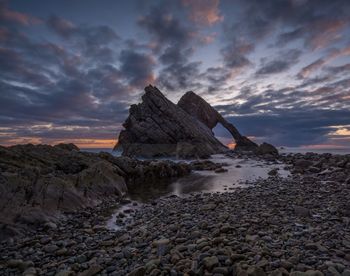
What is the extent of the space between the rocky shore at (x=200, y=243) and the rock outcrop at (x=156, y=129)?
52.5m

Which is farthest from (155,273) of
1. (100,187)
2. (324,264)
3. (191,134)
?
(191,134)

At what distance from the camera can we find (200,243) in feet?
22.2

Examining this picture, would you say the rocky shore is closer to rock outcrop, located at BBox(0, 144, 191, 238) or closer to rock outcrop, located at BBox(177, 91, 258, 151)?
rock outcrop, located at BBox(0, 144, 191, 238)

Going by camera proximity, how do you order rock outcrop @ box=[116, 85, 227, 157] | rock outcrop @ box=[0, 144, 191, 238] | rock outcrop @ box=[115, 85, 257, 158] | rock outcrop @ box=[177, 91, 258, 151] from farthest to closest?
rock outcrop @ box=[177, 91, 258, 151] → rock outcrop @ box=[116, 85, 227, 157] → rock outcrop @ box=[115, 85, 257, 158] → rock outcrop @ box=[0, 144, 191, 238]

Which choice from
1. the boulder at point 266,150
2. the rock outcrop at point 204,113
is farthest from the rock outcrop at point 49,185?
the rock outcrop at point 204,113

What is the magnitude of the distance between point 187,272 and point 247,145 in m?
89.6

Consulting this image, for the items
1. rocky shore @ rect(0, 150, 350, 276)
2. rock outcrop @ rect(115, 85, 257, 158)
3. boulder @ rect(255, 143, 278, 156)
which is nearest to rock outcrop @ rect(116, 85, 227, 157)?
rock outcrop @ rect(115, 85, 257, 158)

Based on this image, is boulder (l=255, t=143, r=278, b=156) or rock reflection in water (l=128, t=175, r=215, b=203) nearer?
rock reflection in water (l=128, t=175, r=215, b=203)

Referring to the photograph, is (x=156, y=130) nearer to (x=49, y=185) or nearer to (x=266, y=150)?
(x=266, y=150)

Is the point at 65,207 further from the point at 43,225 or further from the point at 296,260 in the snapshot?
the point at 296,260

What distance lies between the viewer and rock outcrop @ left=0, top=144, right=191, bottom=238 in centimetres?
1005

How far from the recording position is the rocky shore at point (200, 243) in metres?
5.48

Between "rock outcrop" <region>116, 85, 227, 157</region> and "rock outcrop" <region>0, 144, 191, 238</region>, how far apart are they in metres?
41.4

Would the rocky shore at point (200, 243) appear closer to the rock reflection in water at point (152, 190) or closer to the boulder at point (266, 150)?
the rock reflection in water at point (152, 190)
